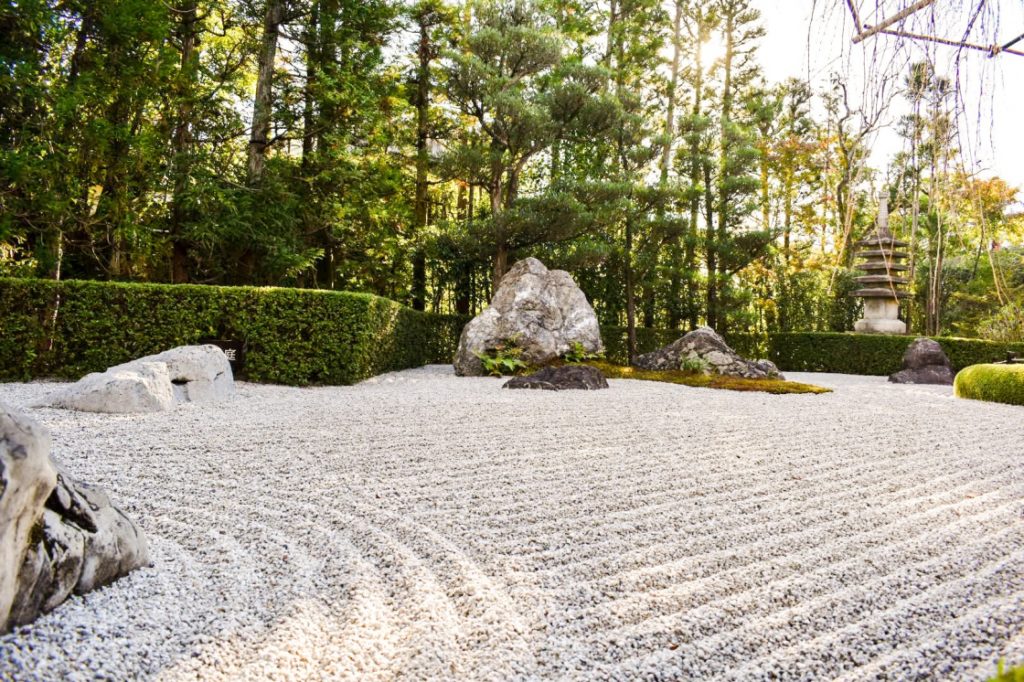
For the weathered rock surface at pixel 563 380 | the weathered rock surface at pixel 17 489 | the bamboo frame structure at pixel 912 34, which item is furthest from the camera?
the weathered rock surface at pixel 563 380

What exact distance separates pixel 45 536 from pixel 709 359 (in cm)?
837

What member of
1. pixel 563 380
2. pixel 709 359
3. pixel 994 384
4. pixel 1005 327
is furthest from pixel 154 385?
pixel 1005 327

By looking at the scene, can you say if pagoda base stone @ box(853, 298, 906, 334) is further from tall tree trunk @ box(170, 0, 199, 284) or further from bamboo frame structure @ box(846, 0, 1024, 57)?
tall tree trunk @ box(170, 0, 199, 284)

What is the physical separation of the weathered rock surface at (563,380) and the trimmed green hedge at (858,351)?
654 centimetres

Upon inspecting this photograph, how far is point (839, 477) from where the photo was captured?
10.6 feet

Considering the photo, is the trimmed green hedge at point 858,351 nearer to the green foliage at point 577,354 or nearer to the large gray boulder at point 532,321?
the large gray boulder at point 532,321

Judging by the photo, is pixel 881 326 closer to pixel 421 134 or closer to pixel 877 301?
pixel 877 301

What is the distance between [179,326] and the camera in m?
6.65

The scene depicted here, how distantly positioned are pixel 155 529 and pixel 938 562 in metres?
2.84

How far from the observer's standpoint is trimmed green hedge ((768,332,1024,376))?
1025 cm

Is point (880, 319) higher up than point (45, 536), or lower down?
higher up

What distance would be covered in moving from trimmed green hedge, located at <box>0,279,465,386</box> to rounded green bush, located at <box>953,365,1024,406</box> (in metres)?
7.37

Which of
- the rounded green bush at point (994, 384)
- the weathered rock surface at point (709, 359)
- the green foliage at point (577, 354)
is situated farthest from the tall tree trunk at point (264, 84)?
the rounded green bush at point (994, 384)

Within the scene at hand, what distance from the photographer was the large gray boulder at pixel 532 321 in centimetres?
907
